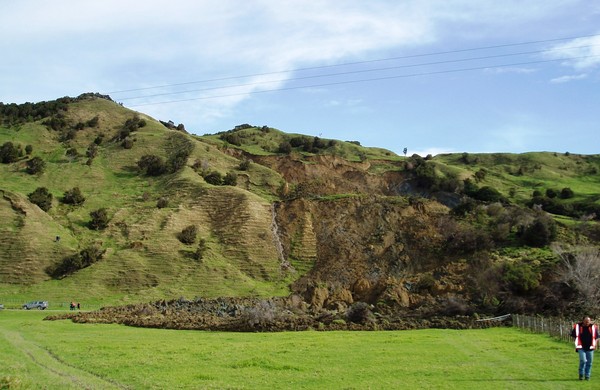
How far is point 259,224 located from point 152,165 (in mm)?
20824

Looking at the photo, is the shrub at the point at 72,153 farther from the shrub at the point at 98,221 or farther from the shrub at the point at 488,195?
the shrub at the point at 488,195

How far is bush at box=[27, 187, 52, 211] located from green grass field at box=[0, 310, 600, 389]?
37.3 metres

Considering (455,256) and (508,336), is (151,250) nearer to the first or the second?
(455,256)

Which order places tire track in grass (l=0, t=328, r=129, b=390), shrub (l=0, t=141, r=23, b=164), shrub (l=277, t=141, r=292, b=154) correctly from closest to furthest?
tire track in grass (l=0, t=328, r=129, b=390) < shrub (l=0, t=141, r=23, b=164) < shrub (l=277, t=141, r=292, b=154)

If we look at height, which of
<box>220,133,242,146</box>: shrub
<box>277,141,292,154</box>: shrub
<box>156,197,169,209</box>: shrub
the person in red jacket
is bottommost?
the person in red jacket

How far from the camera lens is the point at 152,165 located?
8269 cm

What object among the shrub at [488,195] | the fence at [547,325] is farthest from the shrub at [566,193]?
the fence at [547,325]

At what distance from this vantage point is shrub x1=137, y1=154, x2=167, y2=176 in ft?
271

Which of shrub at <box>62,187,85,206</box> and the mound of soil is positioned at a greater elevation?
shrub at <box>62,187,85,206</box>

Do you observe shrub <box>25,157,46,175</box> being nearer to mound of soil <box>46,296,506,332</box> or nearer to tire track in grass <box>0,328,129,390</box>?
mound of soil <box>46,296,506,332</box>

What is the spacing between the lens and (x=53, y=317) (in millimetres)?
42031

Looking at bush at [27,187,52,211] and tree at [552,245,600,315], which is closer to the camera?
tree at [552,245,600,315]

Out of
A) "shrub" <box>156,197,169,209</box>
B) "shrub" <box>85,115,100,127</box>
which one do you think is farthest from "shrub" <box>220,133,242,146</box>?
"shrub" <box>156,197,169,209</box>

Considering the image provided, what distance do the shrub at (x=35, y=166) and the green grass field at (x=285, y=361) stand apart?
160 ft
